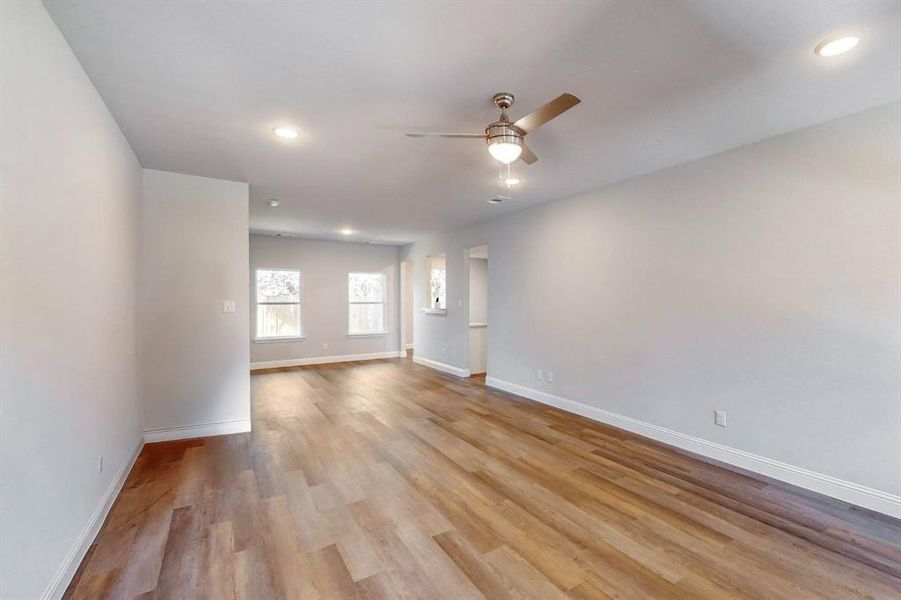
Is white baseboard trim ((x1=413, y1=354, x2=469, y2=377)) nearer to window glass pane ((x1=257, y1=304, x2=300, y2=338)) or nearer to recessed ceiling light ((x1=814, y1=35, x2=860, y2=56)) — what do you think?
window glass pane ((x1=257, y1=304, x2=300, y2=338))

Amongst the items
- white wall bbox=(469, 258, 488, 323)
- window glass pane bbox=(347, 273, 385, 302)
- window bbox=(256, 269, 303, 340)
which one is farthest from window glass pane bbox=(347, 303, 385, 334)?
white wall bbox=(469, 258, 488, 323)

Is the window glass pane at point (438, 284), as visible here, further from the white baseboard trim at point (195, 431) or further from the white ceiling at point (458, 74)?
the white ceiling at point (458, 74)

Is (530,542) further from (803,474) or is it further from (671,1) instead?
(671,1)

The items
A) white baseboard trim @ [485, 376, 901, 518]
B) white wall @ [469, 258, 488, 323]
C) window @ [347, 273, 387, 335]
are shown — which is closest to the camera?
white baseboard trim @ [485, 376, 901, 518]

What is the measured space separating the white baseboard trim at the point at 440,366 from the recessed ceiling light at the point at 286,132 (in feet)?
14.9

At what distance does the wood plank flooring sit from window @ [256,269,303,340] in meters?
3.91

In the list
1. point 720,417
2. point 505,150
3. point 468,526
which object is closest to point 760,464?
point 720,417

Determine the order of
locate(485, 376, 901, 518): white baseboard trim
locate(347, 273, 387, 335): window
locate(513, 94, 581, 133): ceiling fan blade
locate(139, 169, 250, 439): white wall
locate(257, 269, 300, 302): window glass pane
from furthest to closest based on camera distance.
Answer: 1. locate(347, 273, 387, 335): window
2. locate(257, 269, 300, 302): window glass pane
3. locate(139, 169, 250, 439): white wall
4. locate(485, 376, 901, 518): white baseboard trim
5. locate(513, 94, 581, 133): ceiling fan blade

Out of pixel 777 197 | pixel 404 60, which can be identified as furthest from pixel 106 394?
pixel 777 197

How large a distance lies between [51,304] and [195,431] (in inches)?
95.9

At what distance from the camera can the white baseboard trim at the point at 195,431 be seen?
11.4 ft

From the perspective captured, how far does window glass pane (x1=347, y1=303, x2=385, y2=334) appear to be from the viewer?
8102mm

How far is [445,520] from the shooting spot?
7.34 feet

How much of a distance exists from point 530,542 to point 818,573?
1.38 metres
